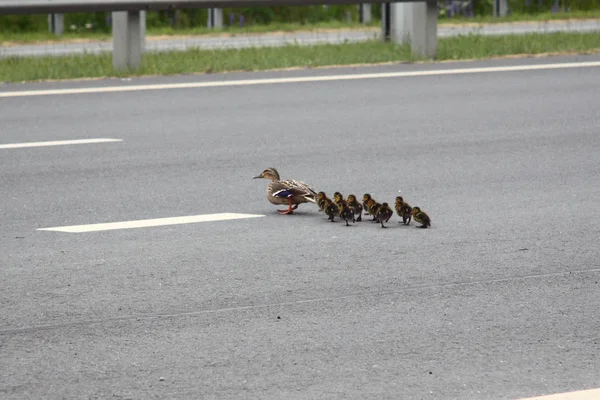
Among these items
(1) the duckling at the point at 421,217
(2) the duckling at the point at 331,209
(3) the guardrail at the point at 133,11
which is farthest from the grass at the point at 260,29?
(1) the duckling at the point at 421,217

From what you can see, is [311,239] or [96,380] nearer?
[96,380]

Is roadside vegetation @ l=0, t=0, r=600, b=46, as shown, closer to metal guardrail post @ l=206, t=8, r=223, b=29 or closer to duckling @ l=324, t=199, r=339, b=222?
metal guardrail post @ l=206, t=8, r=223, b=29

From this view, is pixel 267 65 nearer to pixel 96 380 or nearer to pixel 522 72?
pixel 522 72

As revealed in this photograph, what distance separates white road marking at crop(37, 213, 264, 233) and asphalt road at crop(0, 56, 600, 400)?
115mm

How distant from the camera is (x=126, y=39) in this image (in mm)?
16391

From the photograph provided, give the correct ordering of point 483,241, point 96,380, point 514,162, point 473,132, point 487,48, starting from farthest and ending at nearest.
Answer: point 487,48, point 473,132, point 514,162, point 483,241, point 96,380

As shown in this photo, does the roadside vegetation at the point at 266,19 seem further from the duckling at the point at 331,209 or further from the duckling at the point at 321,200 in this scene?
the duckling at the point at 331,209

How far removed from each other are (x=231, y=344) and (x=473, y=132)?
21.3ft

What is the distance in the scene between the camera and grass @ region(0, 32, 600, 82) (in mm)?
16531

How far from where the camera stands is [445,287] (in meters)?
6.59

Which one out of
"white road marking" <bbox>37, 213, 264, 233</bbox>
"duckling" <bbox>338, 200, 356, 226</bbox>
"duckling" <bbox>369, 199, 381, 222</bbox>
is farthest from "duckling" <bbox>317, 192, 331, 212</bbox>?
"white road marking" <bbox>37, 213, 264, 233</bbox>

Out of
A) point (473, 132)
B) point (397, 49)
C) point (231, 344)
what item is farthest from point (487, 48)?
point (231, 344)

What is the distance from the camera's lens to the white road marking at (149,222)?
8.02 meters

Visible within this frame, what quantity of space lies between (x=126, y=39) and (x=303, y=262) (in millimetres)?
9785
